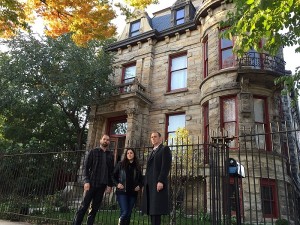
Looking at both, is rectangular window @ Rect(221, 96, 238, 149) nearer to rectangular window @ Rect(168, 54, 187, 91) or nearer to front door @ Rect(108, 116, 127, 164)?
rectangular window @ Rect(168, 54, 187, 91)

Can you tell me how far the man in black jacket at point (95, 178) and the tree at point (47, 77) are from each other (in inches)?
359

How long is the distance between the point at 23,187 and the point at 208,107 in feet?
28.2

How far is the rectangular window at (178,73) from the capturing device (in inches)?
613

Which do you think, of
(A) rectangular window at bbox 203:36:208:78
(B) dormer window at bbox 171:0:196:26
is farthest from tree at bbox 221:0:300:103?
(B) dormer window at bbox 171:0:196:26

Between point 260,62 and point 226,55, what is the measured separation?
173cm

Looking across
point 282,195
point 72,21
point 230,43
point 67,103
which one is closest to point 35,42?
point 67,103

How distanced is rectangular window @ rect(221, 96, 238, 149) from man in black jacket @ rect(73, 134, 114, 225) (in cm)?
726

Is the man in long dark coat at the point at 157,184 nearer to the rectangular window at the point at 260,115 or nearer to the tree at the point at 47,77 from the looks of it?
the rectangular window at the point at 260,115

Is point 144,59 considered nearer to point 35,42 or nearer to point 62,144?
point 35,42

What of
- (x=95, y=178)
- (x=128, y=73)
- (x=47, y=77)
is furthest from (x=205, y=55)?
(x=95, y=178)

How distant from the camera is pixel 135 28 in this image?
62.4 feet

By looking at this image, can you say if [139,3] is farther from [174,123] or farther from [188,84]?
[174,123]

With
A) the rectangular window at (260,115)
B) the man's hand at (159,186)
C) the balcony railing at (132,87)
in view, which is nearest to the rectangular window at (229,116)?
the rectangular window at (260,115)

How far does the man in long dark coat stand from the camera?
4.57 meters
